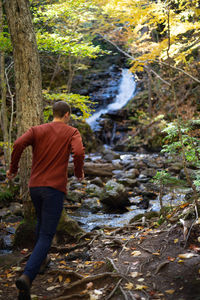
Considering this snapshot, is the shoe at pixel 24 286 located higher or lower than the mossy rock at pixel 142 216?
higher

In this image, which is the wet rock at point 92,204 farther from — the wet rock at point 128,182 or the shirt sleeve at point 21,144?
the shirt sleeve at point 21,144

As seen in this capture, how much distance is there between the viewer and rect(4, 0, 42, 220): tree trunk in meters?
4.45

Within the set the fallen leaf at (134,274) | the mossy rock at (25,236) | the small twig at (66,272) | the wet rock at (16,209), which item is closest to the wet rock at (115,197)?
the wet rock at (16,209)

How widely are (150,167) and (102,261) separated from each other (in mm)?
9434

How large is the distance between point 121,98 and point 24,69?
19946 mm

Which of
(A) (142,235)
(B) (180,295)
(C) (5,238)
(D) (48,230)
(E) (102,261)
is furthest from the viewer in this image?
(C) (5,238)

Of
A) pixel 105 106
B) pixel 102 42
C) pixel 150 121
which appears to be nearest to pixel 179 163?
pixel 150 121

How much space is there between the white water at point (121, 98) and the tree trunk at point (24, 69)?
52.0ft

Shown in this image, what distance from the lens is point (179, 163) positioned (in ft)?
38.4

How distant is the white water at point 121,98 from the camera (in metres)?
21.6

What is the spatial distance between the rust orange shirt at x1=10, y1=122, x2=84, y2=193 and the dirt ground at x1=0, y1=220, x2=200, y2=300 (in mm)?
1142

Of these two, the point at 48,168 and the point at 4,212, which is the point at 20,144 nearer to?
the point at 48,168

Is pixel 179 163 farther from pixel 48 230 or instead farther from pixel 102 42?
pixel 102 42

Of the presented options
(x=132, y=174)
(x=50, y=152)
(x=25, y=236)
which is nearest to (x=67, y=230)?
(x=25, y=236)
